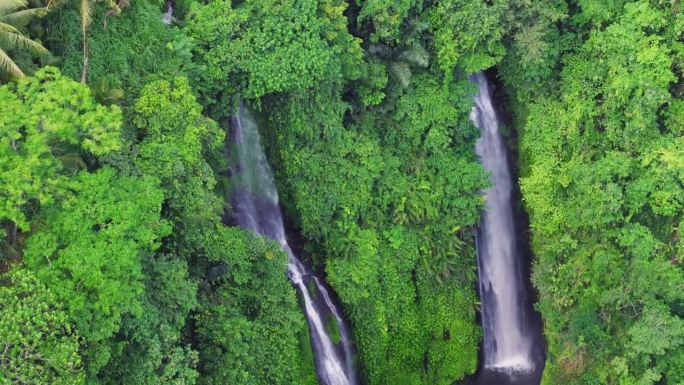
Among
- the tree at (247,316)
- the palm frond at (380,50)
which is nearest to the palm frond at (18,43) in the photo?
the tree at (247,316)

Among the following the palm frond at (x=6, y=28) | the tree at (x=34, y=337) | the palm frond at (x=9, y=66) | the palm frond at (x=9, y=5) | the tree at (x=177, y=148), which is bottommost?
the tree at (x=34, y=337)

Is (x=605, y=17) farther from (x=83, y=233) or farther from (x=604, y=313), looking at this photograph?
(x=83, y=233)

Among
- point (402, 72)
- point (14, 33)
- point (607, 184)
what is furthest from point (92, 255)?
point (607, 184)

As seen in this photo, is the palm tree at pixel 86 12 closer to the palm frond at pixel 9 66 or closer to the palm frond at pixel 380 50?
the palm frond at pixel 9 66

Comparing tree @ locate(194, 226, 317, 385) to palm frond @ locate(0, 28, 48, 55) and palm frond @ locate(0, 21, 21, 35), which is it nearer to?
palm frond @ locate(0, 28, 48, 55)

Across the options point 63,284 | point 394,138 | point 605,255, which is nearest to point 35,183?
point 63,284

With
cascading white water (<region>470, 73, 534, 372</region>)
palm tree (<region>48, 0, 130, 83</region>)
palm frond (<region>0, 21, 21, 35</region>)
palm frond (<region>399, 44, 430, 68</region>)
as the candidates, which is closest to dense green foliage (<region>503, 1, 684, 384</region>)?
cascading white water (<region>470, 73, 534, 372</region>)
